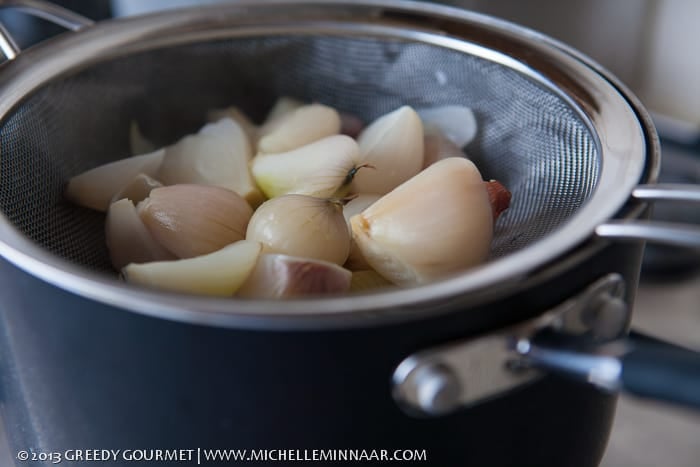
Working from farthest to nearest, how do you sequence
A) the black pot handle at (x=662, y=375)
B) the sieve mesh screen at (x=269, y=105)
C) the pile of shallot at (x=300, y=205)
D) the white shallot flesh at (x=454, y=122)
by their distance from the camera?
the white shallot flesh at (x=454, y=122)
the sieve mesh screen at (x=269, y=105)
the pile of shallot at (x=300, y=205)
the black pot handle at (x=662, y=375)

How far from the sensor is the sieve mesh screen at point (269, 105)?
0.50 meters

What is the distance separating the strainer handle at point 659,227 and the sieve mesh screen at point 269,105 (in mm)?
83

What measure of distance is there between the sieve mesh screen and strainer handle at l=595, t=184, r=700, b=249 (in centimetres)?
8

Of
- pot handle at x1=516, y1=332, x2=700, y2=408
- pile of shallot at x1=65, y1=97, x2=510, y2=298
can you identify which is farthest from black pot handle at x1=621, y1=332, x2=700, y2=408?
pile of shallot at x1=65, y1=97, x2=510, y2=298

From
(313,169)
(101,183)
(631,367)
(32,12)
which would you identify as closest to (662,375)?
(631,367)

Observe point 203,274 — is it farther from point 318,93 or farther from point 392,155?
point 318,93

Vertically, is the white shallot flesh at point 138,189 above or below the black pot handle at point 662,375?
below

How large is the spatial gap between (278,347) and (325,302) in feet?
0.09

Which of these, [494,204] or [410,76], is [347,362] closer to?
[494,204]

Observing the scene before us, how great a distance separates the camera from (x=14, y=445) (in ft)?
1.42

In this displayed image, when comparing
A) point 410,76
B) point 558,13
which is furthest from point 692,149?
point 410,76

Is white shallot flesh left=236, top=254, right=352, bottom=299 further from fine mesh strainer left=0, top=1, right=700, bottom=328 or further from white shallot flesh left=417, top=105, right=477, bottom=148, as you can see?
white shallot flesh left=417, top=105, right=477, bottom=148

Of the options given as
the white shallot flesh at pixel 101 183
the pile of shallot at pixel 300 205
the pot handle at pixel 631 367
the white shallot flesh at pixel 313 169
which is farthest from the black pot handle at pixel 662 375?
the white shallot flesh at pixel 101 183

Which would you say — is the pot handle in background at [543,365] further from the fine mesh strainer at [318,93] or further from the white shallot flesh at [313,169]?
the white shallot flesh at [313,169]
